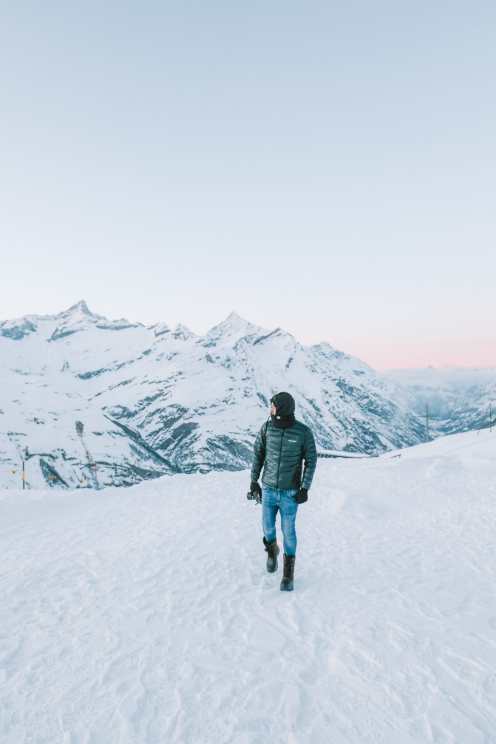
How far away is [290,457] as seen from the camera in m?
7.68

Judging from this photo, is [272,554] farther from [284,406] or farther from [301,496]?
[284,406]

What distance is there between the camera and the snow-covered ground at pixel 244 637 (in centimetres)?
423

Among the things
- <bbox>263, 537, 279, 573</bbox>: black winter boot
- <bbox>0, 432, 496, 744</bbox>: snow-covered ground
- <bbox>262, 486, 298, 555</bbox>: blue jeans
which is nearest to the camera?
<bbox>0, 432, 496, 744</bbox>: snow-covered ground

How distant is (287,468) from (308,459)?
38 centimetres

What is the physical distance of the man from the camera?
7613 millimetres

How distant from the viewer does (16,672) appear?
5.10 meters

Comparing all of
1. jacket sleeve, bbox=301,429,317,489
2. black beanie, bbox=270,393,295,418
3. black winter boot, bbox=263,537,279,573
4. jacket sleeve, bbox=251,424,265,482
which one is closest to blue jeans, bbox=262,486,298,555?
jacket sleeve, bbox=301,429,317,489

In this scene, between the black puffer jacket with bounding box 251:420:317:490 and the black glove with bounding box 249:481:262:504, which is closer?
the black puffer jacket with bounding box 251:420:317:490

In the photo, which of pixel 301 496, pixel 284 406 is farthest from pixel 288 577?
pixel 284 406

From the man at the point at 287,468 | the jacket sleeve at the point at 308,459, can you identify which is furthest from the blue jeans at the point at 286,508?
the jacket sleeve at the point at 308,459

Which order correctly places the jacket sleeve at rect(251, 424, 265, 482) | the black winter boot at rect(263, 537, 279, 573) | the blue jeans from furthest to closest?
1. the black winter boot at rect(263, 537, 279, 573)
2. the jacket sleeve at rect(251, 424, 265, 482)
3. the blue jeans

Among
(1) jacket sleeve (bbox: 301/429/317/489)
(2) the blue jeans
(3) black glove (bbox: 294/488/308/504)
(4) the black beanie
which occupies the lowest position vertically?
(2) the blue jeans

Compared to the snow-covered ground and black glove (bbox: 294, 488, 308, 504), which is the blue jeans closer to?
black glove (bbox: 294, 488, 308, 504)

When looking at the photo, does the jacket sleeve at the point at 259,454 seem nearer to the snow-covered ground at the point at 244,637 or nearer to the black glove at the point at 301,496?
the black glove at the point at 301,496
